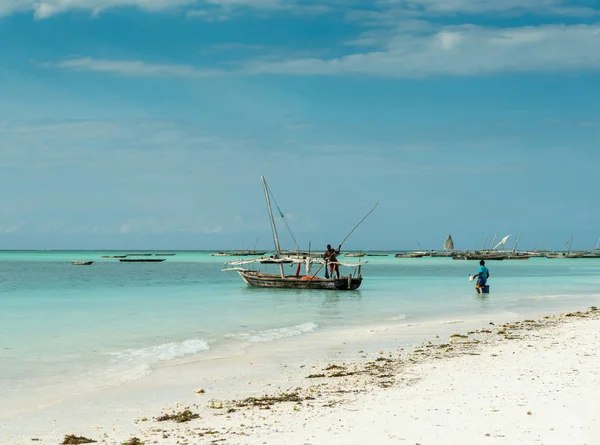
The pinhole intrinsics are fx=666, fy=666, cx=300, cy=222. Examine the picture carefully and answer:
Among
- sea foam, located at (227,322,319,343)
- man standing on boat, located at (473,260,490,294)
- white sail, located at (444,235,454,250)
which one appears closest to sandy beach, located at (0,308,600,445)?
sea foam, located at (227,322,319,343)

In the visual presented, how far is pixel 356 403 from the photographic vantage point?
853 cm

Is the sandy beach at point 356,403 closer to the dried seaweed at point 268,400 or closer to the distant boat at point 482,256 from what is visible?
the dried seaweed at point 268,400

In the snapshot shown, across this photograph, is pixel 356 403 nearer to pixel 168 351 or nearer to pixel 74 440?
pixel 74 440

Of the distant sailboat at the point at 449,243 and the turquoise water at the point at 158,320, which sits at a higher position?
the distant sailboat at the point at 449,243

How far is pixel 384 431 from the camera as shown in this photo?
23.2ft

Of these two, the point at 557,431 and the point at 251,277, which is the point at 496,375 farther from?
the point at 251,277

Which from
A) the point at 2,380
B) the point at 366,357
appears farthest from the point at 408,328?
the point at 2,380

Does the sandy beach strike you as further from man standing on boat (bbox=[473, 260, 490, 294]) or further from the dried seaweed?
man standing on boat (bbox=[473, 260, 490, 294])

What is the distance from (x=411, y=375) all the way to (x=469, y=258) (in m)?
125

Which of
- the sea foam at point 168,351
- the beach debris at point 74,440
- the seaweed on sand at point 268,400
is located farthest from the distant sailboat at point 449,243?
the beach debris at point 74,440

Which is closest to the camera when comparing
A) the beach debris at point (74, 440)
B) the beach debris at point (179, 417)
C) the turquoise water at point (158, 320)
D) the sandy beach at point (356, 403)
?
the sandy beach at point (356, 403)

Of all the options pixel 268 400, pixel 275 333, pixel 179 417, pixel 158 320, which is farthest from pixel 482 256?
pixel 179 417

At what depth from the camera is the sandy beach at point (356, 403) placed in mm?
7039

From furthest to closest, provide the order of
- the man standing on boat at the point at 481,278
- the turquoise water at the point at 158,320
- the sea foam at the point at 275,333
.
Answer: the man standing on boat at the point at 481,278 < the sea foam at the point at 275,333 < the turquoise water at the point at 158,320
